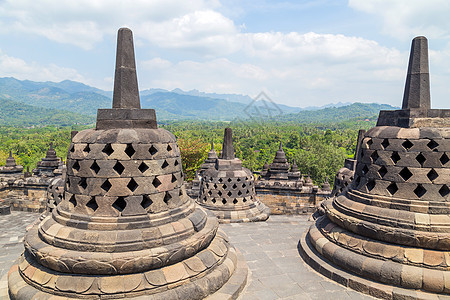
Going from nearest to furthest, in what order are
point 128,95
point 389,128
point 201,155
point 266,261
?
1. point 128,95
2. point 389,128
3. point 266,261
4. point 201,155

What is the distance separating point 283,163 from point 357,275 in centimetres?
1496

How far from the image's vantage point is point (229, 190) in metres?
9.58

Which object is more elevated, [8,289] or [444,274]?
[444,274]

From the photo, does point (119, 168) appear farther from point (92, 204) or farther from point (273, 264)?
point (273, 264)

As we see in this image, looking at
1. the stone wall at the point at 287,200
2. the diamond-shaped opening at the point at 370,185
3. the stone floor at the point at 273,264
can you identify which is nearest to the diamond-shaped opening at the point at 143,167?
the stone floor at the point at 273,264

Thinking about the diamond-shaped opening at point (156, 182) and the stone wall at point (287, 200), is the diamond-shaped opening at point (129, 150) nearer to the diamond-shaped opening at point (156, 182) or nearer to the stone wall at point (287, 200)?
the diamond-shaped opening at point (156, 182)

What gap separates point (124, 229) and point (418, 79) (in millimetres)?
5935

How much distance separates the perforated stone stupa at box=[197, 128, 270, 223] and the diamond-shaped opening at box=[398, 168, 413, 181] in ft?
16.9

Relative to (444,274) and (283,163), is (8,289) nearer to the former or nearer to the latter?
(444,274)

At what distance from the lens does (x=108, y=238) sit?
3908 mm

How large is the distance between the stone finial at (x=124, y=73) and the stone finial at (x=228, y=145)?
16.6 ft

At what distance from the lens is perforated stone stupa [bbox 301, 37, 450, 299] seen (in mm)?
4449

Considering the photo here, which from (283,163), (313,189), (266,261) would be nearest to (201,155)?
(283,163)

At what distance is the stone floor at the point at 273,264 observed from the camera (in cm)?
462
